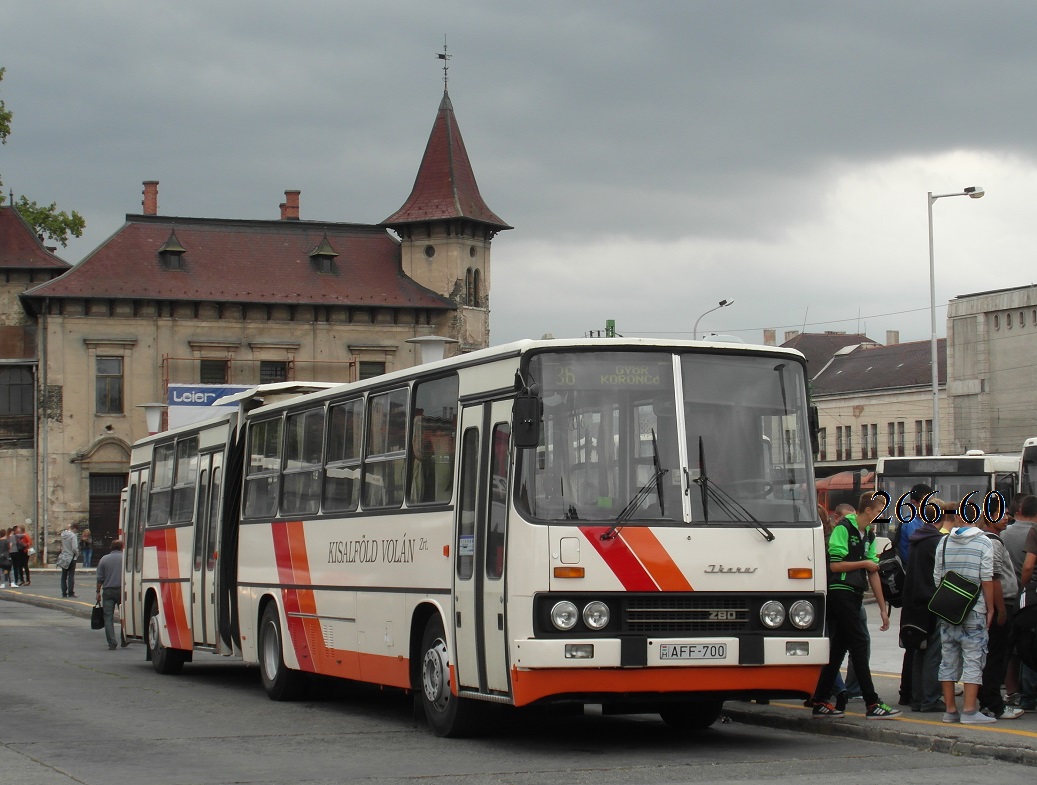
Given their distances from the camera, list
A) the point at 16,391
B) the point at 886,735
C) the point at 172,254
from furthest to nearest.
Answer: the point at 172,254 → the point at 16,391 → the point at 886,735

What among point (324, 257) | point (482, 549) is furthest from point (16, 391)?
point (482, 549)

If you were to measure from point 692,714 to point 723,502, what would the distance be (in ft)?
8.76

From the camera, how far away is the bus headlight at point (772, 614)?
11867 millimetres

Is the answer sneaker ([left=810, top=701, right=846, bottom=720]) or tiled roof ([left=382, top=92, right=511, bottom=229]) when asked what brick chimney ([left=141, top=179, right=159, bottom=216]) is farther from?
sneaker ([left=810, top=701, right=846, bottom=720])

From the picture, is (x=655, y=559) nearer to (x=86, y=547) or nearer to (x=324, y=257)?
(x=86, y=547)

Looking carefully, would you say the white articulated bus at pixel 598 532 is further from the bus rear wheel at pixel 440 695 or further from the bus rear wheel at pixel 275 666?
the bus rear wheel at pixel 275 666

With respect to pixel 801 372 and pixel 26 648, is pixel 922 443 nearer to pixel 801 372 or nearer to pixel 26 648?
pixel 26 648

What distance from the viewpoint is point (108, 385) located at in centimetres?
6669

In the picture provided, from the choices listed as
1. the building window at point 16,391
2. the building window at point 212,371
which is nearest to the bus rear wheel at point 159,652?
the building window at point 212,371

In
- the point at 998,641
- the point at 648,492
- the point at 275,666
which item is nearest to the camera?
the point at 648,492

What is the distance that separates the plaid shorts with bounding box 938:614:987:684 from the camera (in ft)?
41.3

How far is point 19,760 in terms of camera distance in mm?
11828

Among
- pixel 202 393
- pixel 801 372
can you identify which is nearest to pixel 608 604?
pixel 801 372

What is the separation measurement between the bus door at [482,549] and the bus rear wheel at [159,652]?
395 inches
